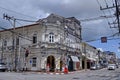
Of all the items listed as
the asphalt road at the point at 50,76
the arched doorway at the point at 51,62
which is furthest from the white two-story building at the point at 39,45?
the asphalt road at the point at 50,76

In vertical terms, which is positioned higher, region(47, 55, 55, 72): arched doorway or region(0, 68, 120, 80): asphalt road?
region(47, 55, 55, 72): arched doorway

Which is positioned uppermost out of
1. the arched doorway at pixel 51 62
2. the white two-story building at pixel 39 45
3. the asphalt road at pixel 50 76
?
the white two-story building at pixel 39 45

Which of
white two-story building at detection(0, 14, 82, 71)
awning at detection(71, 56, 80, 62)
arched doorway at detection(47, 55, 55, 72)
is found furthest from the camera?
awning at detection(71, 56, 80, 62)

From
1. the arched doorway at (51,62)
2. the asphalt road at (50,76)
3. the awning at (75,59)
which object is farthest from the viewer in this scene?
the awning at (75,59)

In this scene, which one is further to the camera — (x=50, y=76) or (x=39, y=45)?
(x=39, y=45)

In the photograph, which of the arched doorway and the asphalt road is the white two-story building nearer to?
the arched doorway

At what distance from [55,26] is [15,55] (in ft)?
33.8

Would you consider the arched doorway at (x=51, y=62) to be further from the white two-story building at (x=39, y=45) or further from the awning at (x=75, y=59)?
the awning at (x=75, y=59)

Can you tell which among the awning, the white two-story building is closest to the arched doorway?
the white two-story building

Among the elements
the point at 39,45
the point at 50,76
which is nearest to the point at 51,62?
the point at 39,45

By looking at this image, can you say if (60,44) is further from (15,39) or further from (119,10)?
(119,10)

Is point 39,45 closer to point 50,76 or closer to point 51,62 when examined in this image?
point 51,62

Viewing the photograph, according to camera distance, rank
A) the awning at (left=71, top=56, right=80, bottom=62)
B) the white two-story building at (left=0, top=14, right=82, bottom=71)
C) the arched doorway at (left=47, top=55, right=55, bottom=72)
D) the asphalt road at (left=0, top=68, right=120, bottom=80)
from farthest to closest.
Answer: the awning at (left=71, top=56, right=80, bottom=62)
the arched doorway at (left=47, top=55, right=55, bottom=72)
the white two-story building at (left=0, top=14, right=82, bottom=71)
the asphalt road at (left=0, top=68, right=120, bottom=80)

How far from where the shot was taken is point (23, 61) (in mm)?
48281
